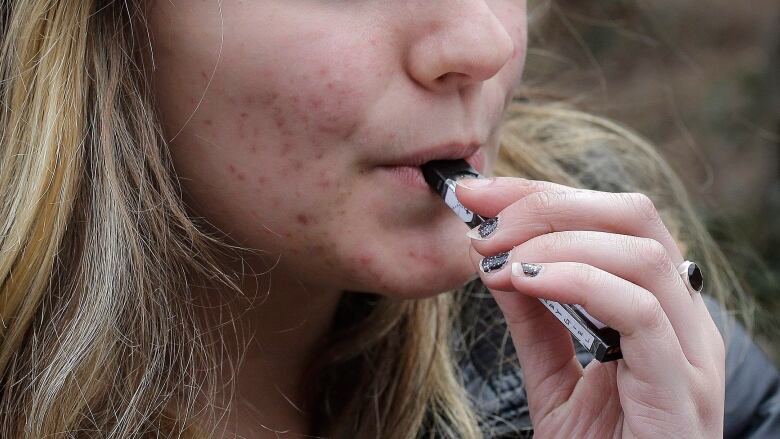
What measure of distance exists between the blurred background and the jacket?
1020 mm

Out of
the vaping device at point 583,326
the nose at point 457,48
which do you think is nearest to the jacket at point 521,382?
the vaping device at point 583,326

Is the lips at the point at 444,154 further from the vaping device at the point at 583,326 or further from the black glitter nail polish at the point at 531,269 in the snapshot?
the black glitter nail polish at the point at 531,269

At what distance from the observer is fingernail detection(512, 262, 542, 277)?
1115 mm

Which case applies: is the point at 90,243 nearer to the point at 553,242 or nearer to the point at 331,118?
the point at 331,118

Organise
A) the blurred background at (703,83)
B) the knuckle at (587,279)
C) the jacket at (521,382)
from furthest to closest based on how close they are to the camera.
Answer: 1. the blurred background at (703,83)
2. the jacket at (521,382)
3. the knuckle at (587,279)

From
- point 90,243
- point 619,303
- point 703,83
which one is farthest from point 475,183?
point 703,83

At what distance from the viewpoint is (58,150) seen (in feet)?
4.07

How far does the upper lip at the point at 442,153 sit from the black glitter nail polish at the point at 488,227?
0.14m

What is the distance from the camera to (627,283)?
44.1 inches

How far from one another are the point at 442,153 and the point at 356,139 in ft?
0.42

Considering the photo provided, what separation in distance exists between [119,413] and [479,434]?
63cm

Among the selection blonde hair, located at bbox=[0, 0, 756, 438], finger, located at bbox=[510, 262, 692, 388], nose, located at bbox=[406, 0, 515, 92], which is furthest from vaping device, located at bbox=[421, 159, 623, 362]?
blonde hair, located at bbox=[0, 0, 756, 438]

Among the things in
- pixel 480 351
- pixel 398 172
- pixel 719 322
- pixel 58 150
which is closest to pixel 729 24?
pixel 719 322

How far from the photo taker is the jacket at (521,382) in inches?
66.5
